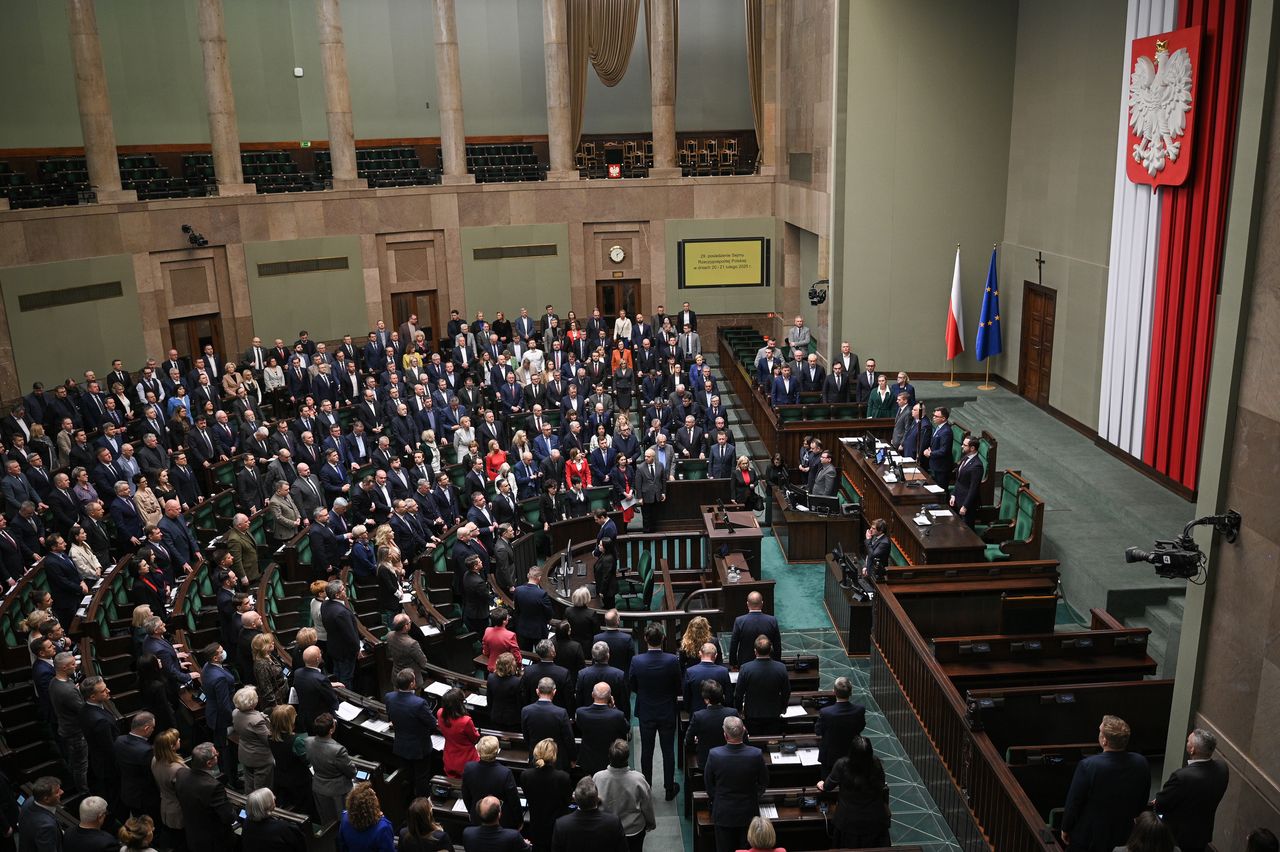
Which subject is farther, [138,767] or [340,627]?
[340,627]

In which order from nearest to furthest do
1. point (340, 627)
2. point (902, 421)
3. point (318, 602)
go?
1. point (340, 627)
2. point (318, 602)
3. point (902, 421)

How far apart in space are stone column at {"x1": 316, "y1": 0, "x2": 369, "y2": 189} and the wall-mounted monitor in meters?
7.29

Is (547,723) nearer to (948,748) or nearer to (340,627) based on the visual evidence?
(340,627)

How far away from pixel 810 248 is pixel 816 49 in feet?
13.7

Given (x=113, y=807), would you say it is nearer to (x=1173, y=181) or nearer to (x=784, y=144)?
(x=1173, y=181)

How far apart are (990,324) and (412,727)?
13159mm

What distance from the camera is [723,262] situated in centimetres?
2388

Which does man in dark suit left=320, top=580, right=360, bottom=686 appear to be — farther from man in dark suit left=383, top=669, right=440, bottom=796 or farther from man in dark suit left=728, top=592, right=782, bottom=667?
man in dark suit left=728, top=592, right=782, bottom=667

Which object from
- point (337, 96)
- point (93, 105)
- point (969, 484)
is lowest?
point (969, 484)

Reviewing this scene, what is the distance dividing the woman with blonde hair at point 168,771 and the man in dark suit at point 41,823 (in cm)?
58

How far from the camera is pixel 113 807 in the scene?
8.10 m

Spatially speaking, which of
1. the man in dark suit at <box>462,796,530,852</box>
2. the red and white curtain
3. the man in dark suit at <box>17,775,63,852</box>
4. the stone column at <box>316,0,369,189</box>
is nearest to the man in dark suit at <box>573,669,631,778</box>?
the man in dark suit at <box>462,796,530,852</box>

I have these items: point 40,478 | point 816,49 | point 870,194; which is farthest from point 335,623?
point 816,49

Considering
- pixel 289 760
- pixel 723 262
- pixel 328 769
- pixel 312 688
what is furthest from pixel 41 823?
pixel 723 262
